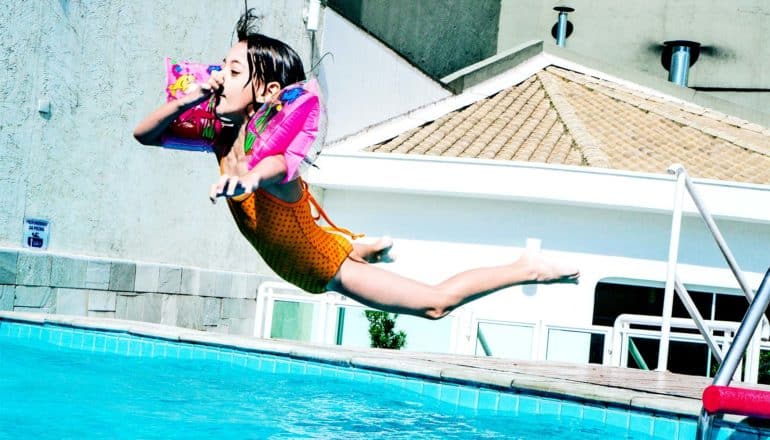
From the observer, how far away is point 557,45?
61.3 feet

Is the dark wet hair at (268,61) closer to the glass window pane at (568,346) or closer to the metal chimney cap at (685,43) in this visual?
the glass window pane at (568,346)

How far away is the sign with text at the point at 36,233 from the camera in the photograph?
33.1 ft

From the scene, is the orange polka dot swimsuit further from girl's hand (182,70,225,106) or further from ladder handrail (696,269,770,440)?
ladder handrail (696,269,770,440)

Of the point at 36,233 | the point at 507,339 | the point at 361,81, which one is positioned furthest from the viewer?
the point at 361,81

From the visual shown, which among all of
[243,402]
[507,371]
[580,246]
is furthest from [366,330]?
[243,402]

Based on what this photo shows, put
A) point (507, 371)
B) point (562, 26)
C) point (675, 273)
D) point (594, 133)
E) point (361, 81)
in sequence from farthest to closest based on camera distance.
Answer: point (562, 26)
point (361, 81)
point (594, 133)
point (675, 273)
point (507, 371)

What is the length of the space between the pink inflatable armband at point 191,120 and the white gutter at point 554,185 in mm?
8242

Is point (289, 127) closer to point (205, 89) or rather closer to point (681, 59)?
point (205, 89)

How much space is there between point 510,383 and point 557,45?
40.0ft

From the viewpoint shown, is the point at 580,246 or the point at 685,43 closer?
the point at 580,246

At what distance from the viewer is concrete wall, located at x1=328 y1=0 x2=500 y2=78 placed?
16.1 meters

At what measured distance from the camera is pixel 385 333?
1259 cm

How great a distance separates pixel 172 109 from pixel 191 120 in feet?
1.00

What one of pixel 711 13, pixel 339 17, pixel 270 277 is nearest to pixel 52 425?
pixel 270 277
